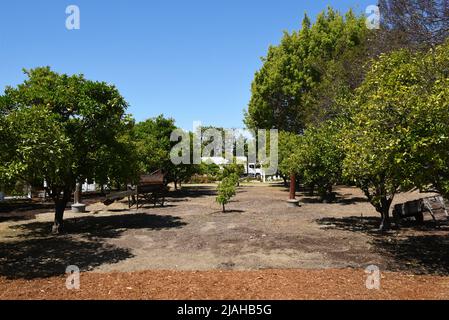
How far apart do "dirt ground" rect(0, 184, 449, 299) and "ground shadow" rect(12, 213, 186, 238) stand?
0.16ft

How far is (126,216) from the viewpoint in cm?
2250

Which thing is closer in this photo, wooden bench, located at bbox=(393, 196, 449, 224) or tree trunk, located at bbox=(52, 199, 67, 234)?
tree trunk, located at bbox=(52, 199, 67, 234)

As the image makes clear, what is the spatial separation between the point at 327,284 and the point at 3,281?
805 cm

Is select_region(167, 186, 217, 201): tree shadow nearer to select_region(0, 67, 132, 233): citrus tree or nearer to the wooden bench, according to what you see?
select_region(0, 67, 132, 233): citrus tree

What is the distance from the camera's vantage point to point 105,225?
1900 centimetres

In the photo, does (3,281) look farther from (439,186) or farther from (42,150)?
(439,186)

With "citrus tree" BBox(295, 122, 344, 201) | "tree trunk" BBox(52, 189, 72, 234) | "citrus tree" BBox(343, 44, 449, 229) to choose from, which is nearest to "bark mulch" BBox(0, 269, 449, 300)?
"citrus tree" BBox(343, 44, 449, 229)

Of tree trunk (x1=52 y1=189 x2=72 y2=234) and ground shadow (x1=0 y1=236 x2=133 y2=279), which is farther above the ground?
tree trunk (x1=52 y1=189 x2=72 y2=234)

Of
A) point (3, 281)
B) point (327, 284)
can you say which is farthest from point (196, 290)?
point (3, 281)

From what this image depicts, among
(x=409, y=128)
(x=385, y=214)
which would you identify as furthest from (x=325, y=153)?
(x=409, y=128)

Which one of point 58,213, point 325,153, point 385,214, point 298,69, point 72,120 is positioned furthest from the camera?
point 298,69

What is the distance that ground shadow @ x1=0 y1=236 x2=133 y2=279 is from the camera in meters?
10.6

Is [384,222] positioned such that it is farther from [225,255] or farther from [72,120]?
[72,120]

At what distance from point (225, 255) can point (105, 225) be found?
8.96 meters
